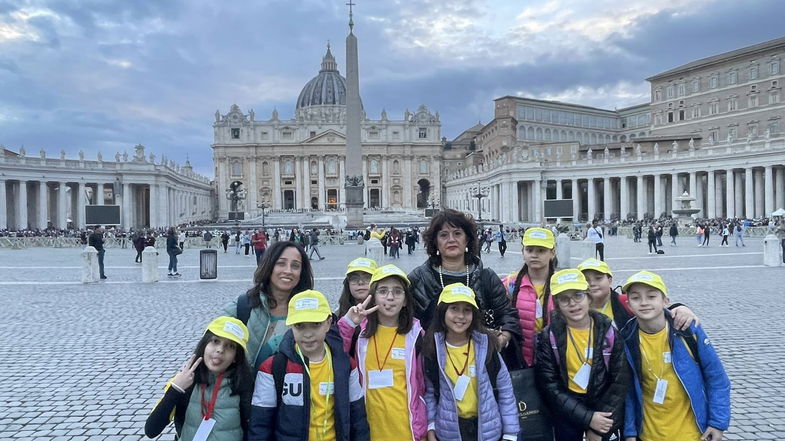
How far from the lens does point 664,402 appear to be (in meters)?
3.34

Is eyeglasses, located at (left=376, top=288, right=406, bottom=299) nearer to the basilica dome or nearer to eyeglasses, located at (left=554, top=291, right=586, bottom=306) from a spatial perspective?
eyeglasses, located at (left=554, top=291, right=586, bottom=306)

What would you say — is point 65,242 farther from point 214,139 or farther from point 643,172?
point 214,139

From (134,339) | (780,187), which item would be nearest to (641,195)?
(780,187)

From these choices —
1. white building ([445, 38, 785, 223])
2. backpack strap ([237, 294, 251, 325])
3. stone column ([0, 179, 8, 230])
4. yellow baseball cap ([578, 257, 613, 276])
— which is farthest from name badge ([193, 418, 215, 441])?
stone column ([0, 179, 8, 230])

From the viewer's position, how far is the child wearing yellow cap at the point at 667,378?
3244 mm

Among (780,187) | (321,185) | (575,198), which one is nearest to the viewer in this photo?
(780,187)

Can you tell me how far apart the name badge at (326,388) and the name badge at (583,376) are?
155cm

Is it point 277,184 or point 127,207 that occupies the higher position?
point 277,184

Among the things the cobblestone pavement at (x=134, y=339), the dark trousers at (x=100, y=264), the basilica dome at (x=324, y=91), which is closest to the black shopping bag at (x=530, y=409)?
the cobblestone pavement at (x=134, y=339)

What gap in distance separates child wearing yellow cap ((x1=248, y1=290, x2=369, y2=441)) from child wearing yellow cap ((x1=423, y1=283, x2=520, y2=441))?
0.48m

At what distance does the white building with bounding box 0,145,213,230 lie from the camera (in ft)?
159

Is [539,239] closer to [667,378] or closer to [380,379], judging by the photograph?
[667,378]

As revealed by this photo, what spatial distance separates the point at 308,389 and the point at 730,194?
53.3 meters

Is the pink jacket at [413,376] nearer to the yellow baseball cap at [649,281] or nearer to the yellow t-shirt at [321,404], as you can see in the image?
the yellow t-shirt at [321,404]
